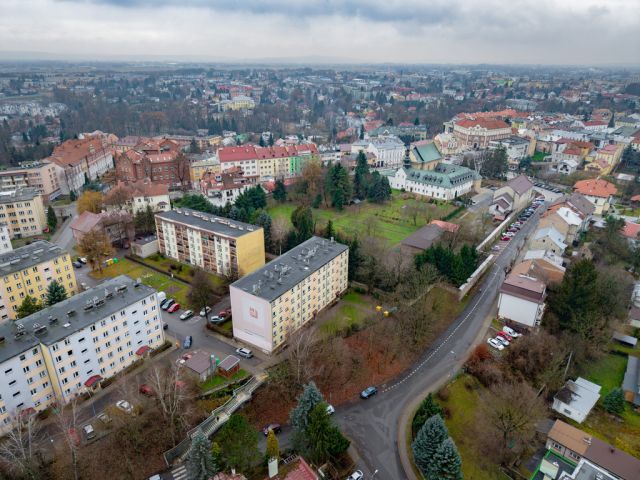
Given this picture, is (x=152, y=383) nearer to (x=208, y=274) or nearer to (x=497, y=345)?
(x=208, y=274)

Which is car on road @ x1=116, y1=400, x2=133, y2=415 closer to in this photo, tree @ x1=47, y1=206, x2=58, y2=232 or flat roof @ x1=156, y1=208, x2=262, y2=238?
flat roof @ x1=156, y1=208, x2=262, y2=238

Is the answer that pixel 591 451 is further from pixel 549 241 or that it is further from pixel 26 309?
pixel 26 309

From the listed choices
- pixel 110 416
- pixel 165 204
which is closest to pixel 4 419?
pixel 110 416

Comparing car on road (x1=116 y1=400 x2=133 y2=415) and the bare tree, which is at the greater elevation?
the bare tree

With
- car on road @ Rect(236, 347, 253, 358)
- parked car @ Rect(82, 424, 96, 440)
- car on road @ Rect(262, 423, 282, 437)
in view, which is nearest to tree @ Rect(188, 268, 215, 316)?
car on road @ Rect(236, 347, 253, 358)

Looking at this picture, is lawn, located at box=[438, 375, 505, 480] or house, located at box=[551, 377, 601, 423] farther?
house, located at box=[551, 377, 601, 423]

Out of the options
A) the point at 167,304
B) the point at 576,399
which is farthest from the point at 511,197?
the point at 167,304

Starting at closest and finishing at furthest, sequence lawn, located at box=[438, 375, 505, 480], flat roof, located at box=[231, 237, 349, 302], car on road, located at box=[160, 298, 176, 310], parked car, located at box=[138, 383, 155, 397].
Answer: lawn, located at box=[438, 375, 505, 480], parked car, located at box=[138, 383, 155, 397], flat roof, located at box=[231, 237, 349, 302], car on road, located at box=[160, 298, 176, 310]

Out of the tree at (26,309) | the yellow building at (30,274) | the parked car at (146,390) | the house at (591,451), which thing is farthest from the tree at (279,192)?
the house at (591,451)
